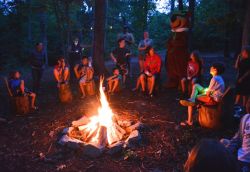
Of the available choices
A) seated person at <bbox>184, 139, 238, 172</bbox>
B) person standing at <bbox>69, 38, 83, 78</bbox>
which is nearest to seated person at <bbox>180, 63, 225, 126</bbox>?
seated person at <bbox>184, 139, 238, 172</bbox>

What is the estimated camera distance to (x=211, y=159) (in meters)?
1.84

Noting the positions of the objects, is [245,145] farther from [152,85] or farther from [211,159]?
[152,85]

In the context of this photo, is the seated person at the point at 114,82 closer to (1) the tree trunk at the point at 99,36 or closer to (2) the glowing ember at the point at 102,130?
(1) the tree trunk at the point at 99,36

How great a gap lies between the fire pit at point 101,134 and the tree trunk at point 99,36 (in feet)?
17.9

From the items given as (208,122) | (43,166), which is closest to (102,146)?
(43,166)

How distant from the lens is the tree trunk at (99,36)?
40.2 ft

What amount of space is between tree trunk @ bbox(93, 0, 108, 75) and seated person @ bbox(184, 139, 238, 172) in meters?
10.7

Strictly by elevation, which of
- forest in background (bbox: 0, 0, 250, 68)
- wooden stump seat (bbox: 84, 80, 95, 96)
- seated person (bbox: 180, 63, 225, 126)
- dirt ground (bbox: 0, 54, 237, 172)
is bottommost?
dirt ground (bbox: 0, 54, 237, 172)

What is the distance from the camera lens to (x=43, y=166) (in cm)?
532

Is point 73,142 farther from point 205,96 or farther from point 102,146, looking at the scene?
point 205,96

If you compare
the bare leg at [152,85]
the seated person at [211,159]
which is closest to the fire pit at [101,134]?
the bare leg at [152,85]

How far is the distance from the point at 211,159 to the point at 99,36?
10.9 m

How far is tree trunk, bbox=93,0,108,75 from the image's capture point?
12.3 metres

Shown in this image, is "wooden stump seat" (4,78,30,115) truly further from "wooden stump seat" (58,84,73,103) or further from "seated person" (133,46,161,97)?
"seated person" (133,46,161,97)
